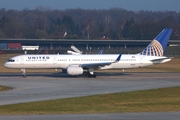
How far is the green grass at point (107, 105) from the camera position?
2667 centimetres

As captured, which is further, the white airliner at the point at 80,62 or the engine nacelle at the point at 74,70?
the white airliner at the point at 80,62

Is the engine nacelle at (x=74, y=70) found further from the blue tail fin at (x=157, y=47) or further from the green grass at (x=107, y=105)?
the green grass at (x=107, y=105)

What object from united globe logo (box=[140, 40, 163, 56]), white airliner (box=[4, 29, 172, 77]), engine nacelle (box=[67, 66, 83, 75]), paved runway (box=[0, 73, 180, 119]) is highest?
united globe logo (box=[140, 40, 163, 56])

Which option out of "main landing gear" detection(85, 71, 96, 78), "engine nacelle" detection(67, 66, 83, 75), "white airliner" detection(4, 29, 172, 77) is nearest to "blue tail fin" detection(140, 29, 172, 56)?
"white airliner" detection(4, 29, 172, 77)

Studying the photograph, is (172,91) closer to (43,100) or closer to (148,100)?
(148,100)

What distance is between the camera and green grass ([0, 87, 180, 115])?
26670 millimetres

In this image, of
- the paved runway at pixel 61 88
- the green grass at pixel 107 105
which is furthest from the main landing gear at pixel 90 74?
the green grass at pixel 107 105

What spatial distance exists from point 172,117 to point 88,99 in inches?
349

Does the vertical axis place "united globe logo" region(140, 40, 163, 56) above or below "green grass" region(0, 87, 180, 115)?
above

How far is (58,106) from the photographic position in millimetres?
28359

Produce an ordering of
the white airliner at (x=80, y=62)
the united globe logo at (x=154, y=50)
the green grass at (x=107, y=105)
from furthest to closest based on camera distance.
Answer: the united globe logo at (x=154, y=50) < the white airliner at (x=80, y=62) < the green grass at (x=107, y=105)

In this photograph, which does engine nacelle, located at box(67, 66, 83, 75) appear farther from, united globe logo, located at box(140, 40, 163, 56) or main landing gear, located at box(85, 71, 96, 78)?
united globe logo, located at box(140, 40, 163, 56)

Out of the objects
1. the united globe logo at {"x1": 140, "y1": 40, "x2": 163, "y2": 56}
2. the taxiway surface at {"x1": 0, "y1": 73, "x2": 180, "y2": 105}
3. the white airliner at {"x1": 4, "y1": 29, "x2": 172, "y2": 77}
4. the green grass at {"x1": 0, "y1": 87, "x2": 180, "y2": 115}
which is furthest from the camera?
the united globe logo at {"x1": 140, "y1": 40, "x2": 163, "y2": 56}

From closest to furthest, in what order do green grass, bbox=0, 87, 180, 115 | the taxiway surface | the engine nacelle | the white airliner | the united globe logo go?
green grass, bbox=0, 87, 180, 115 < the taxiway surface < the engine nacelle < the white airliner < the united globe logo
